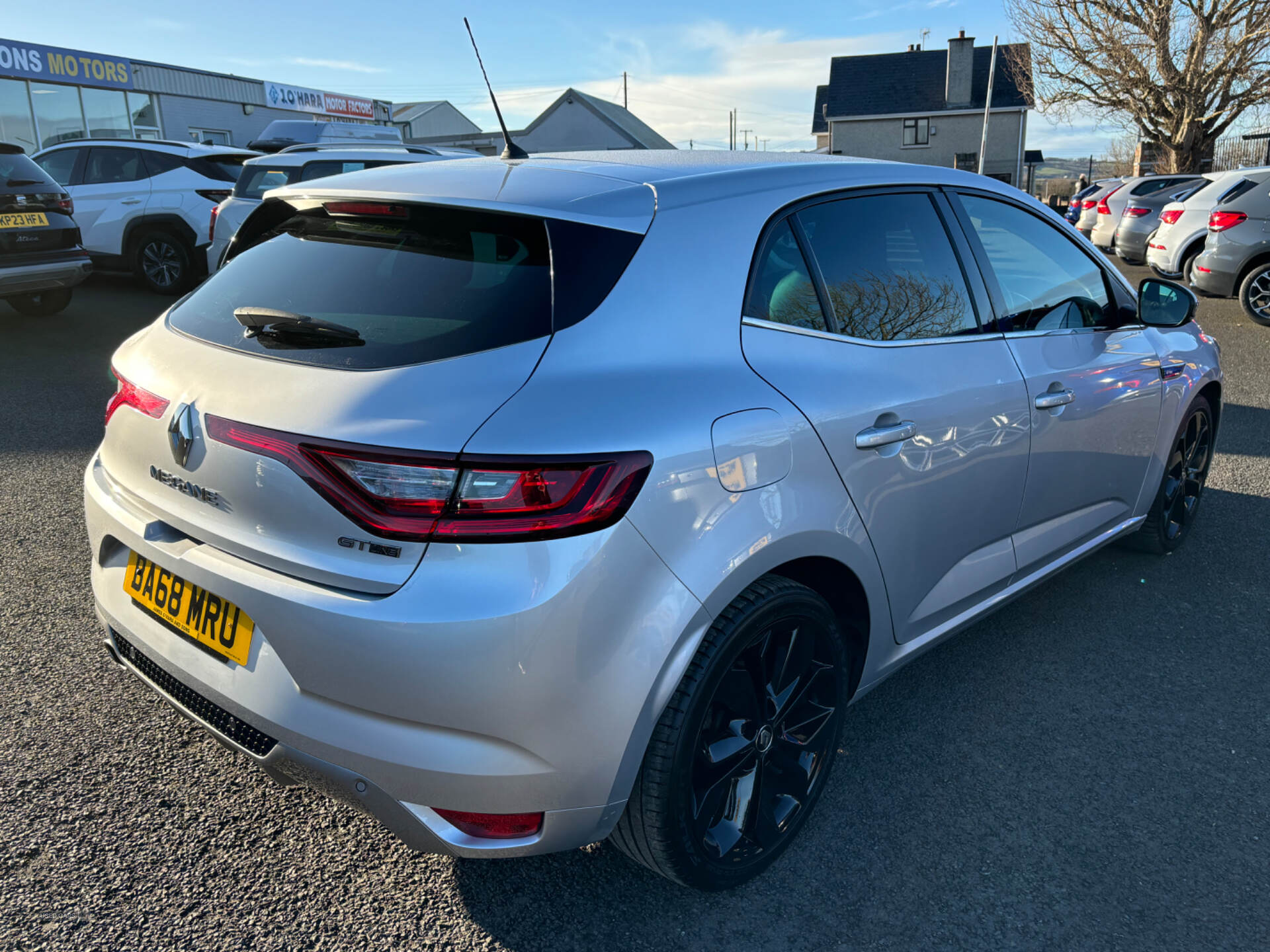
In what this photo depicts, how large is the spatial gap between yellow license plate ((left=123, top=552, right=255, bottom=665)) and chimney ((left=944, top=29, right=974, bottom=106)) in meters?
54.5

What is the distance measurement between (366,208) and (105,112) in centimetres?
2806

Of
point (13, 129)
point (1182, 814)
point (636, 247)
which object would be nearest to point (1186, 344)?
point (1182, 814)

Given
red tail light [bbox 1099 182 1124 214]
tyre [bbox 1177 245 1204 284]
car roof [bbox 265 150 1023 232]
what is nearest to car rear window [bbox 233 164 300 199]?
car roof [bbox 265 150 1023 232]

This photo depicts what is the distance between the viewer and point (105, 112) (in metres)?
25.2

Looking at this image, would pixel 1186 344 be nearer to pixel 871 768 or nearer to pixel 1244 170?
pixel 871 768

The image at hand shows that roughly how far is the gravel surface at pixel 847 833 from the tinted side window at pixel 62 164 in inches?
368

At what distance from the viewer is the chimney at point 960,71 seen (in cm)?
4947

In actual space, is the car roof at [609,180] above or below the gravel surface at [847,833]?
above

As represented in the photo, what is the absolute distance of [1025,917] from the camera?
2184mm

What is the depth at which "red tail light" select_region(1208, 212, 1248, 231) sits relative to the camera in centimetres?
1080

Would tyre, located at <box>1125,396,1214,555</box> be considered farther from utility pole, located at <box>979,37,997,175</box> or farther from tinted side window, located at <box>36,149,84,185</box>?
utility pole, located at <box>979,37,997,175</box>

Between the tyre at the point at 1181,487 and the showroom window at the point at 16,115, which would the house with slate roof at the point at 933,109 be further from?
the tyre at the point at 1181,487

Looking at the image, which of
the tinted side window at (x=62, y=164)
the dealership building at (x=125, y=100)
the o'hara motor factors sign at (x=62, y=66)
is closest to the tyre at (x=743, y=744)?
the tinted side window at (x=62, y=164)

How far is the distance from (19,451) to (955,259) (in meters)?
5.39
